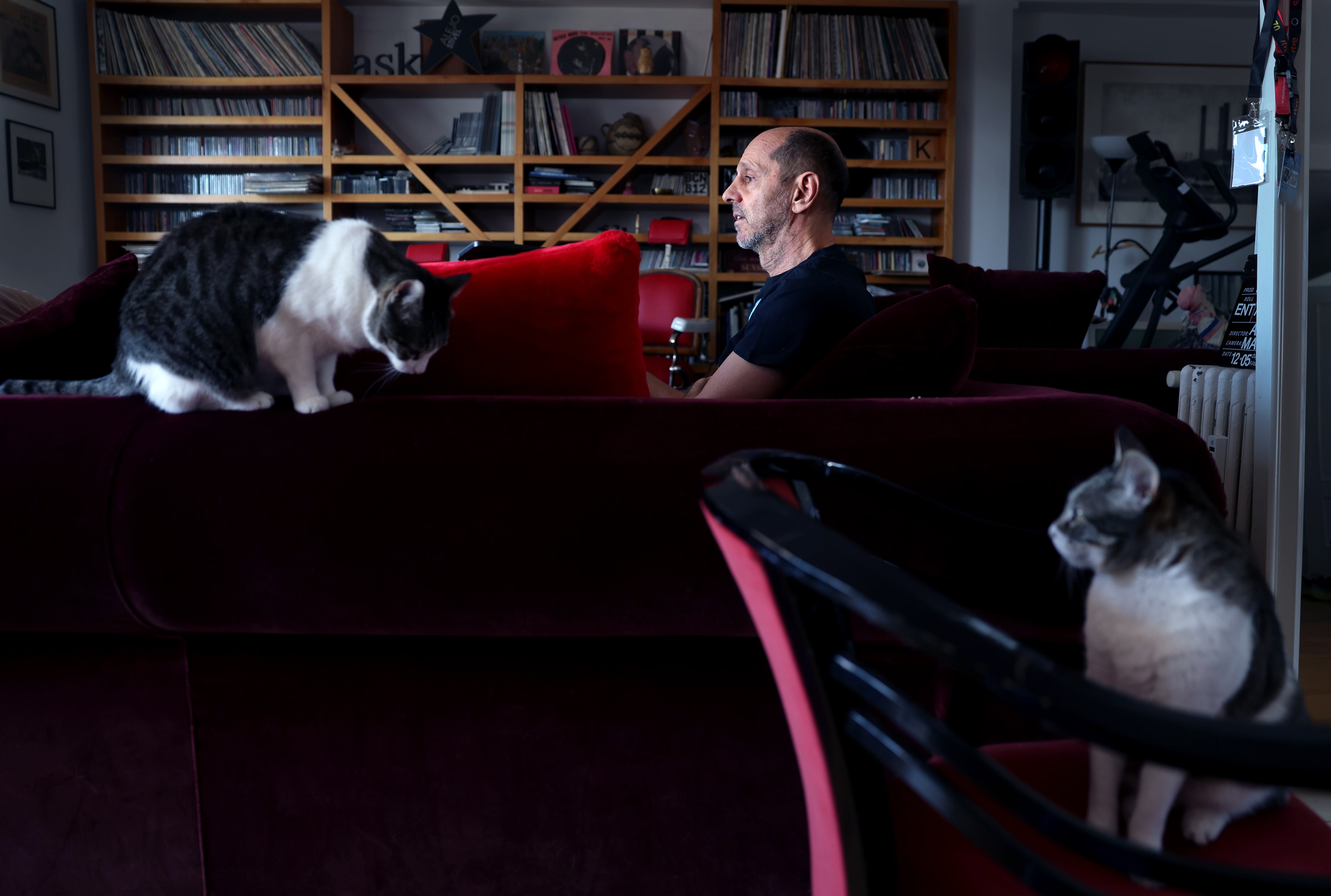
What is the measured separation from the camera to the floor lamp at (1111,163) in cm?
423

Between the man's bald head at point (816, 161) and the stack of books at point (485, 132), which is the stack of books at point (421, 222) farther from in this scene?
the man's bald head at point (816, 161)

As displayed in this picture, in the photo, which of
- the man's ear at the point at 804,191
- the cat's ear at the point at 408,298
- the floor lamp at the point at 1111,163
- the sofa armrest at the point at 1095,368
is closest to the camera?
the cat's ear at the point at 408,298

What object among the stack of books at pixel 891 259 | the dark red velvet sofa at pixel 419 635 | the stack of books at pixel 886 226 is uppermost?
the stack of books at pixel 886 226

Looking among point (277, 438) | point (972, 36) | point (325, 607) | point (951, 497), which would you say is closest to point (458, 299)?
point (277, 438)

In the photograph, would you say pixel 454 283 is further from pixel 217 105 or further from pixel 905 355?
pixel 217 105

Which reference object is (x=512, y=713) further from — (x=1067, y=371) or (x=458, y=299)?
(x=1067, y=371)

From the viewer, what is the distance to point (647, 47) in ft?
16.0

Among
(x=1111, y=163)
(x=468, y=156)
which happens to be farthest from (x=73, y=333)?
(x=1111, y=163)

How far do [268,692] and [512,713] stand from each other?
0.28 m

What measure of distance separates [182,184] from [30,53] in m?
0.90

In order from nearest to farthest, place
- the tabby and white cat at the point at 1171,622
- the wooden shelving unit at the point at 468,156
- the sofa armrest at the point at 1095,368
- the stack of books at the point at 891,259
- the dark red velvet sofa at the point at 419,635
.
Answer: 1. the tabby and white cat at the point at 1171,622
2. the dark red velvet sofa at the point at 419,635
3. the sofa armrest at the point at 1095,368
4. the wooden shelving unit at the point at 468,156
5. the stack of books at the point at 891,259

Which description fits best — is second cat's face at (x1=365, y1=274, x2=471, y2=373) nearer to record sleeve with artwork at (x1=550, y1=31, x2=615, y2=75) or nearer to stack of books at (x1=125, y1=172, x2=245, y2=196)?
record sleeve with artwork at (x1=550, y1=31, x2=615, y2=75)

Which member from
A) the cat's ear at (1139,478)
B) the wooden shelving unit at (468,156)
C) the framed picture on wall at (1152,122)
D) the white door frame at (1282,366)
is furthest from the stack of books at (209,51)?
the cat's ear at (1139,478)

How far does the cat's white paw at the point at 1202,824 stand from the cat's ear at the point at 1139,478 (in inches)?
7.9
